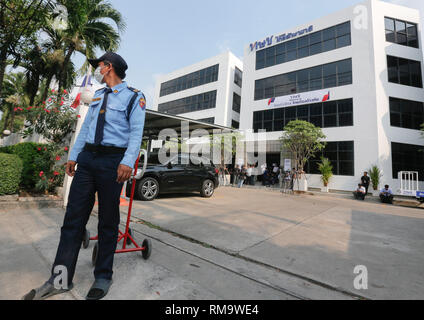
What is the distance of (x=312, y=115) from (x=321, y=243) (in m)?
15.5

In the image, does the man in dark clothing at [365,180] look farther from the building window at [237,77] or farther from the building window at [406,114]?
the building window at [237,77]

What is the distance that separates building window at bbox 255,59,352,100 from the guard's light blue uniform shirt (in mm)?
17734

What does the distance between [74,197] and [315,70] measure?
19353 mm

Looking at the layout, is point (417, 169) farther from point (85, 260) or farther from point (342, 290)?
point (85, 260)

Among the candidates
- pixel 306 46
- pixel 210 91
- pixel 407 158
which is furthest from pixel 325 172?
pixel 210 91

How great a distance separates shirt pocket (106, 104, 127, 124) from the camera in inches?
75.0

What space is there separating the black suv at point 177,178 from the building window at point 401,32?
1719cm

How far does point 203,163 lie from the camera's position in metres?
7.95

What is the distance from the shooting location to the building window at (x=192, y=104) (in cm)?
2551

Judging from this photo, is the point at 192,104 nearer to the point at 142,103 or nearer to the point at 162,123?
the point at 162,123

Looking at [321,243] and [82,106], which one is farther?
[82,106]

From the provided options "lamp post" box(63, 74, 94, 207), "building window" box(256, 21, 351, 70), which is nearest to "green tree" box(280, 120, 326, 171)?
"building window" box(256, 21, 351, 70)

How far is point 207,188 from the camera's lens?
7.98 meters
